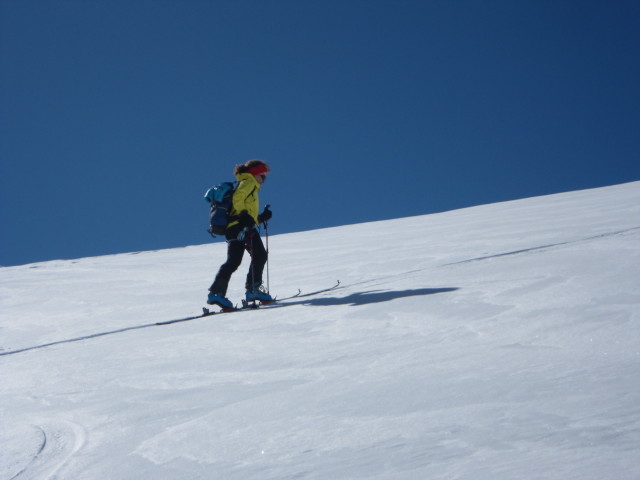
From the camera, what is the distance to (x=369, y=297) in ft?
21.0

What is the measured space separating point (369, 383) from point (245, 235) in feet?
14.0

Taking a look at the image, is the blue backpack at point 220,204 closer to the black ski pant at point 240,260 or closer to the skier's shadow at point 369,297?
the black ski pant at point 240,260

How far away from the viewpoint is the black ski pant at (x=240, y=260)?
23.9ft

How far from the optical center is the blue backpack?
7.27m

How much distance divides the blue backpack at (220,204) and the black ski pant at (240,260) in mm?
239

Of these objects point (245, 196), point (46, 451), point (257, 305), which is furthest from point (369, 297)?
point (46, 451)

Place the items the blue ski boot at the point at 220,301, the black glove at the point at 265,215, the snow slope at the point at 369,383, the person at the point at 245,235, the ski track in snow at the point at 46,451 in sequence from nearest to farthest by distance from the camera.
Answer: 1. the snow slope at the point at 369,383
2. the ski track in snow at the point at 46,451
3. the blue ski boot at the point at 220,301
4. the person at the point at 245,235
5. the black glove at the point at 265,215

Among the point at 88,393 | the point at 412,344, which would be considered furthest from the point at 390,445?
the point at 88,393

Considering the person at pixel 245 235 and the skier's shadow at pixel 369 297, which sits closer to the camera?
the skier's shadow at pixel 369 297

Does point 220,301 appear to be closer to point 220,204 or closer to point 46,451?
point 220,204

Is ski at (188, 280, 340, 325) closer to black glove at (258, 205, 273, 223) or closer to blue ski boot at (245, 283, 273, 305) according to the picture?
blue ski boot at (245, 283, 273, 305)

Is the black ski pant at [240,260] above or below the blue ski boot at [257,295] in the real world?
above

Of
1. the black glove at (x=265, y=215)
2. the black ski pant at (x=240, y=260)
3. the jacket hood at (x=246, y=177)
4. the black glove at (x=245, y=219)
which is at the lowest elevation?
the black ski pant at (x=240, y=260)

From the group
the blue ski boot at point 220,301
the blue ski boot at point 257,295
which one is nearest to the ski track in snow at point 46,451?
the blue ski boot at point 220,301
